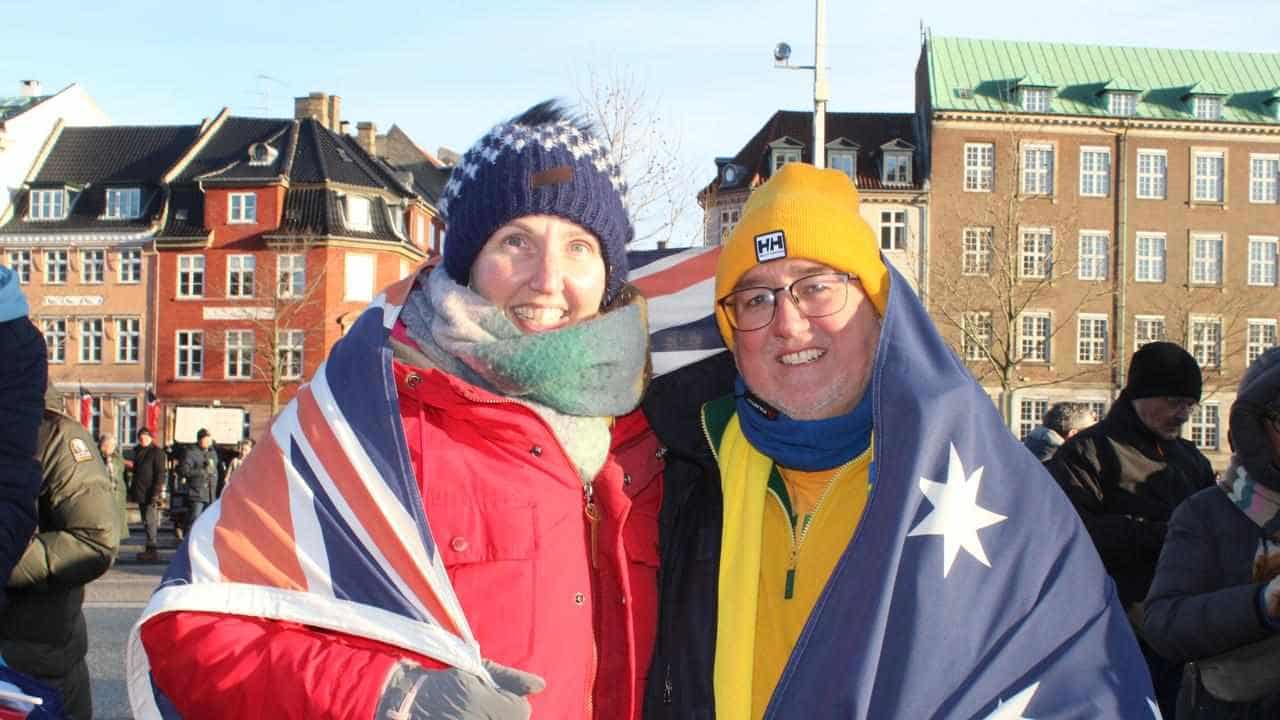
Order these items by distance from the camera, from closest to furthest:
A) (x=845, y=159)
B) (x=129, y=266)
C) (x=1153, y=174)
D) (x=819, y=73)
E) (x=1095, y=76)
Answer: (x=819, y=73) < (x=129, y=266) < (x=1153, y=174) < (x=845, y=159) < (x=1095, y=76)

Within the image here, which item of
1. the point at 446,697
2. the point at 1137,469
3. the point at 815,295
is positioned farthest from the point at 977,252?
the point at 446,697

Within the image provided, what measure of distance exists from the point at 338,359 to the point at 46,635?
1.80 m

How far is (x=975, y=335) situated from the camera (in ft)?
83.0

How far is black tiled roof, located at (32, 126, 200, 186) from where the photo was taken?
43.2m

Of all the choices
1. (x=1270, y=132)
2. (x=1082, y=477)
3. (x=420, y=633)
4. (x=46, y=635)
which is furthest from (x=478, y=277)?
(x=1270, y=132)

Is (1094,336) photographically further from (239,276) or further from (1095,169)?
(239,276)

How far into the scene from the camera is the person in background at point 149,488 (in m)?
14.9

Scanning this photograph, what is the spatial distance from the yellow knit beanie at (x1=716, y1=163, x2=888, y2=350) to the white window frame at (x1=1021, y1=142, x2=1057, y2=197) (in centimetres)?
4196

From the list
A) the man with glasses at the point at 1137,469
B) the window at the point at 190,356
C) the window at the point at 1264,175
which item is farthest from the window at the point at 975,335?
the window at the point at 190,356

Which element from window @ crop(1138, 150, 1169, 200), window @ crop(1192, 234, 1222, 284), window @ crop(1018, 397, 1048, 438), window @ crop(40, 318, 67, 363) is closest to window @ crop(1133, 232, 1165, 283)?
window @ crop(1192, 234, 1222, 284)

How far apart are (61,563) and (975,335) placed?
23.9m

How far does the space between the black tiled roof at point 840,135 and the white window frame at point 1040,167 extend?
4004 mm

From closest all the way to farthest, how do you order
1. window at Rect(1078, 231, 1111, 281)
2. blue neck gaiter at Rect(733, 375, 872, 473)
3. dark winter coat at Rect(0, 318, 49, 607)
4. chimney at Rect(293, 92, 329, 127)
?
blue neck gaiter at Rect(733, 375, 872, 473)
dark winter coat at Rect(0, 318, 49, 607)
window at Rect(1078, 231, 1111, 281)
chimney at Rect(293, 92, 329, 127)

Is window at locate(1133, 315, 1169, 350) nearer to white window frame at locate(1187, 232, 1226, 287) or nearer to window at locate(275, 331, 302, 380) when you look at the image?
white window frame at locate(1187, 232, 1226, 287)
